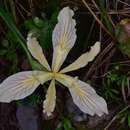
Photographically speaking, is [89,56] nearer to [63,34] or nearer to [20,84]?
[63,34]

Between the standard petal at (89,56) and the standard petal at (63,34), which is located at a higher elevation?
the standard petal at (63,34)

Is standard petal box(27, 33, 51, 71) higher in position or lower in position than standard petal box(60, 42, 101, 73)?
higher

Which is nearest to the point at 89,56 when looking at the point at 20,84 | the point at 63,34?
the point at 63,34

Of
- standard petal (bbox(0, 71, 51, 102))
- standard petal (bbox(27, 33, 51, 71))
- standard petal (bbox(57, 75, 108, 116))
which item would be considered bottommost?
standard petal (bbox(57, 75, 108, 116))

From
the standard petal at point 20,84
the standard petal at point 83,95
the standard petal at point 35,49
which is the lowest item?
the standard petal at point 83,95

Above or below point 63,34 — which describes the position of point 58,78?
below
